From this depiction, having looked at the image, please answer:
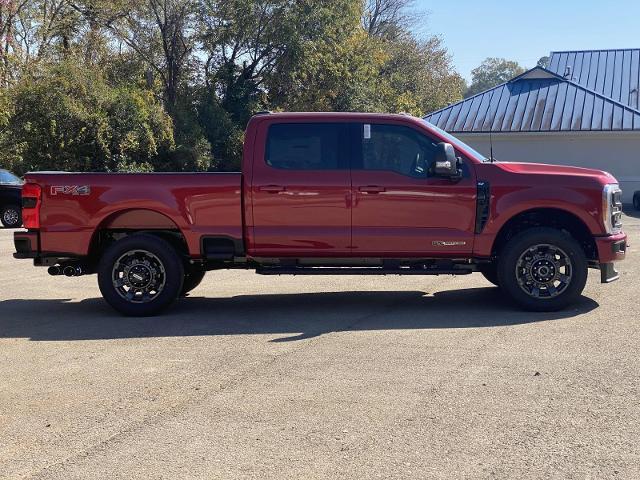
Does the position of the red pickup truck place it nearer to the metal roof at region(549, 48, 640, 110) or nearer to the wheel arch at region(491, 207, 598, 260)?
the wheel arch at region(491, 207, 598, 260)

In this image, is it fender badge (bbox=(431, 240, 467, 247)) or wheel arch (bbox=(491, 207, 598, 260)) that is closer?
fender badge (bbox=(431, 240, 467, 247))

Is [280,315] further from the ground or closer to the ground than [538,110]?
closer to the ground

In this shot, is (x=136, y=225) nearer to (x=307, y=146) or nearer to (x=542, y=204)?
(x=307, y=146)

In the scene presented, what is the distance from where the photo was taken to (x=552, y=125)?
32.0 meters

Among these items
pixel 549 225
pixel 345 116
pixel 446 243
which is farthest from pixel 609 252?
pixel 345 116

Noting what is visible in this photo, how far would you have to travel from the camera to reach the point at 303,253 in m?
8.55

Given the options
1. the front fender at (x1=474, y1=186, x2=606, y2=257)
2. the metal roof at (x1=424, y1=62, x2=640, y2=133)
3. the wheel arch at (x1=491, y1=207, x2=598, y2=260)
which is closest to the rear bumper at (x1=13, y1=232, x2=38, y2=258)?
the front fender at (x1=474, y1=186, x2=606, y2=257)

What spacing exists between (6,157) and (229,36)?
434 inches

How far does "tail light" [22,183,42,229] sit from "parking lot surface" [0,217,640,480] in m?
1.08

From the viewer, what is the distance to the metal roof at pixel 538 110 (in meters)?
31.9

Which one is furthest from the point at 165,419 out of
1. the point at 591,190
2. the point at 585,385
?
the point at 591,190

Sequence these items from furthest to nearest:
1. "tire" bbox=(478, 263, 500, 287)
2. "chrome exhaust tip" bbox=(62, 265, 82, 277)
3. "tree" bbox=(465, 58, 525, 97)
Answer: "tree" bbox=(465, 58, 525, 97) → "tire" bbox=(478, 263, 500, 287) → "chrome exhaust tip" bbox=(62, 265, 82, 277)

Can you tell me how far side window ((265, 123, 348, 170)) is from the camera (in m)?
8.50

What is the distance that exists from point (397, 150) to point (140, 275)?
3.16 metres
